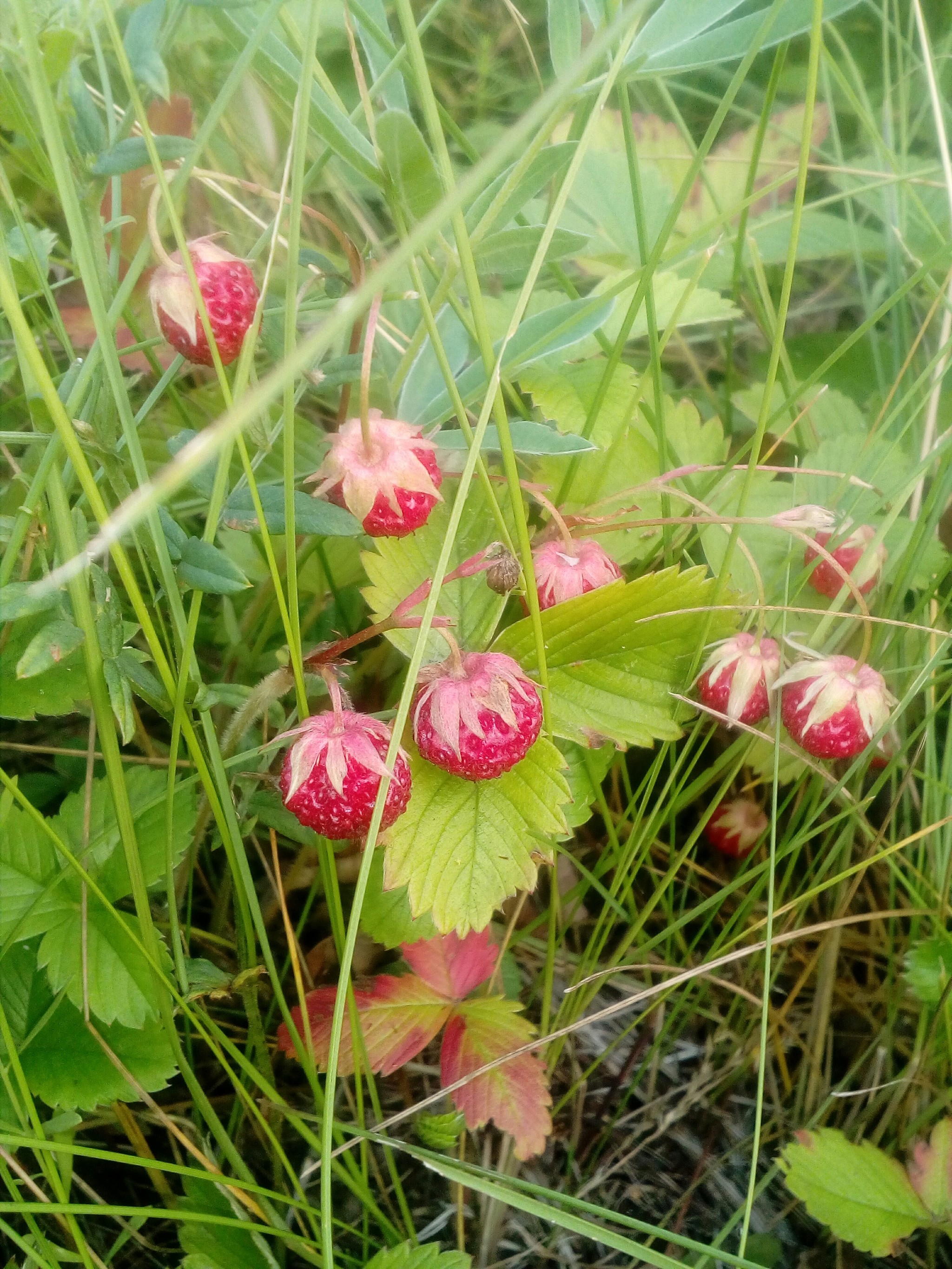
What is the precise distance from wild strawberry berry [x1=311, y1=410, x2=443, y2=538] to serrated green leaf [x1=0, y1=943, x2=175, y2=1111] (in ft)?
1.64

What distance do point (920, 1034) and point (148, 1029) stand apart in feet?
2.50

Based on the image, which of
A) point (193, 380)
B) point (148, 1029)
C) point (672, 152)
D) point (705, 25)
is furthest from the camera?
point (672, 152)

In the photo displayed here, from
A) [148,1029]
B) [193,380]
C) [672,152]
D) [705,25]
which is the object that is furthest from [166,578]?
[672,152]

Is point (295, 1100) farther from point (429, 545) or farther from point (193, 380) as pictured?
point (193, 380)

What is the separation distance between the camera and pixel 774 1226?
3.29 feet

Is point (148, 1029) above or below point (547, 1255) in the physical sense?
above

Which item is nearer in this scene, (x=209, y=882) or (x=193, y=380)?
(x=209, y=882)

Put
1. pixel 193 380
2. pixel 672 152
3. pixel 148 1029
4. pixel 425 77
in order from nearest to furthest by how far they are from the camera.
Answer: pixel 425 77 → pixel 148 1029 → pixel 193 380 → pixel 672 152

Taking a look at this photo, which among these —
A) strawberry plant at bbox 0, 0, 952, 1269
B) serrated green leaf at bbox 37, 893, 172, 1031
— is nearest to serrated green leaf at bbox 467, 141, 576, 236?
strawberry plant at bbox 0, 0, 952, 1269

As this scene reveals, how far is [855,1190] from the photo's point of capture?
91cm

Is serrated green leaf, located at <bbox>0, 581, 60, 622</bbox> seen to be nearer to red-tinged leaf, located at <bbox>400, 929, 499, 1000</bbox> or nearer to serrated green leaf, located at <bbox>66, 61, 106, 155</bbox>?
serrated green leaf, located at <bbox>66, 61, 106, 155</bbox>

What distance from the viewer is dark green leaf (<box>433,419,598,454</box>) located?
75cm

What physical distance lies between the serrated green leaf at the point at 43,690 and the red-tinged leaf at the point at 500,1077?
0.48 metres

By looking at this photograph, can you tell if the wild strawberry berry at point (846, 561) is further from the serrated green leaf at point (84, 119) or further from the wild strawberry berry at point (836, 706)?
the serrated green leaf at point (84, 119)
